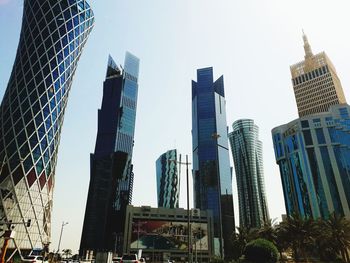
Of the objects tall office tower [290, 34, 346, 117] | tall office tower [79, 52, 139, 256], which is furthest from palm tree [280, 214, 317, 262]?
tall office tower [79, 52, 139, 256]

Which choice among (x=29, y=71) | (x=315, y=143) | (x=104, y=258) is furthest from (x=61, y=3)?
(x=315, y=143)

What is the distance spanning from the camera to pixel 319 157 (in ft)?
406

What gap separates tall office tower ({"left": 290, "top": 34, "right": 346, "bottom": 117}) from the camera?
158000 mm

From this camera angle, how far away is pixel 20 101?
89500mm

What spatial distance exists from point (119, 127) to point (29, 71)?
95.0 metres

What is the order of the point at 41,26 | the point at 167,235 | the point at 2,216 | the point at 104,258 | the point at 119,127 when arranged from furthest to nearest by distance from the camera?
the point at 119,127, the point at 167,235, the point at 41,26, the point at 2,216, the point at 104,258

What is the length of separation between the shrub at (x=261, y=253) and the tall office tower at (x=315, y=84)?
133 m

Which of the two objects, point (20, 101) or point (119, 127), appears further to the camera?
point (119, 127)

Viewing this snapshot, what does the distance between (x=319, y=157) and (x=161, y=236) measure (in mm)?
75145

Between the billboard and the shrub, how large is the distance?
6354cm

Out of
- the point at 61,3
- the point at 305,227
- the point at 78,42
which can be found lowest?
the point at 305,227

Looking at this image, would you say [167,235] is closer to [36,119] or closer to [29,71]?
[36,119]

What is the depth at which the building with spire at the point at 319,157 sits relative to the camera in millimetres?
115438

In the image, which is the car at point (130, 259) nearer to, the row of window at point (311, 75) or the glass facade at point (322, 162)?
the glass facade at point (322, 162)
